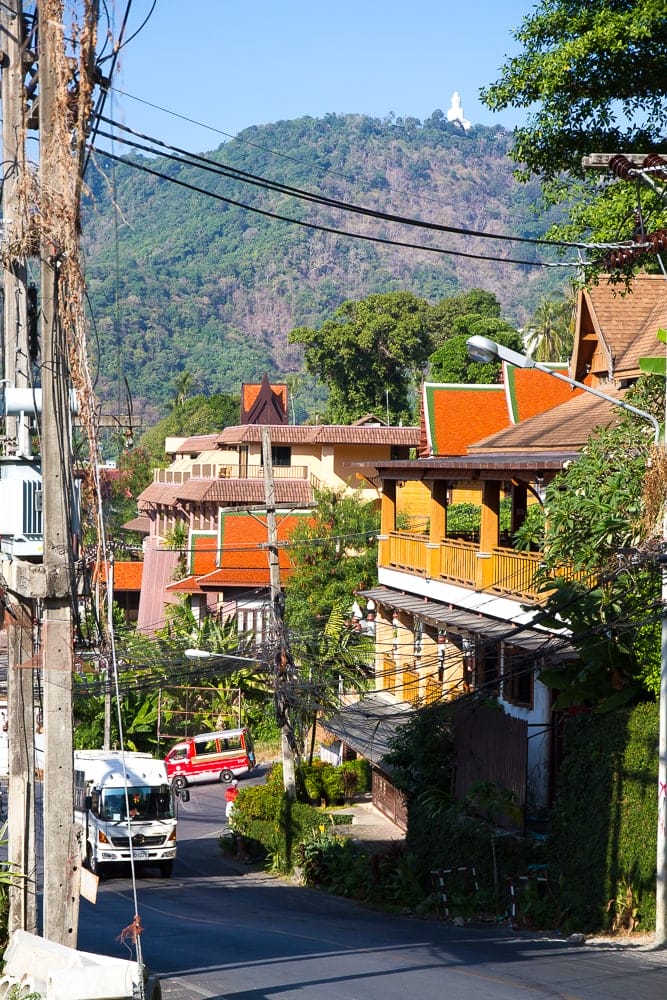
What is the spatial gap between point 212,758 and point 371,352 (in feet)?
181

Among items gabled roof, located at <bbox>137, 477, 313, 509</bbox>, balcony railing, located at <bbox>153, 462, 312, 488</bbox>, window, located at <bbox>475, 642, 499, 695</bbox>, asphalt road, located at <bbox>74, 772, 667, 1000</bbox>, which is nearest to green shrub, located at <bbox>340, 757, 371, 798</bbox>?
window, located at <bbox>475, 642, 499, 695</bbox>

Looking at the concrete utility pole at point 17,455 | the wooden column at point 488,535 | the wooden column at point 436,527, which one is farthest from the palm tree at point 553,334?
the concrete utility pole at point 17,455

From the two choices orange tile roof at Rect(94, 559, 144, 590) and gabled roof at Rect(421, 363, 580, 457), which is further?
orange tile roof at Rect(94, 559, 144, 590)

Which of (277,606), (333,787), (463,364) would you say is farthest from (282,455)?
(277,606)

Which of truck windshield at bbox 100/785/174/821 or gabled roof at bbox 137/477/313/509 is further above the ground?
gabled roof at bbox 137/477/313/509

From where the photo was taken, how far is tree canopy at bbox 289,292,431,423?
92688mm

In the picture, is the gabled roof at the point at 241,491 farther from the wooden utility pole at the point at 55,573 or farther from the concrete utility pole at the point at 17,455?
the wooden utility pole at the point at 55,573

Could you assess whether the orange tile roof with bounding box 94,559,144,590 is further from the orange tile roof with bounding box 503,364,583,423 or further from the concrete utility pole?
the concrete utility pole

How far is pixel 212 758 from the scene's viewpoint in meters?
43.8

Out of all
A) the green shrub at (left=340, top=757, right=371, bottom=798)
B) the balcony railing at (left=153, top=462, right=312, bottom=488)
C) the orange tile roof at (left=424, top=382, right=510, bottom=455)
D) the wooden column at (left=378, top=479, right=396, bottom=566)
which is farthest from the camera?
the balcony railing at (left=153, top=462, right=312, bottom=488)

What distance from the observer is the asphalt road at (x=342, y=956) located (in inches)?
535

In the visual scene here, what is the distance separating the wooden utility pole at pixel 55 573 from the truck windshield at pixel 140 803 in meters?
20.1

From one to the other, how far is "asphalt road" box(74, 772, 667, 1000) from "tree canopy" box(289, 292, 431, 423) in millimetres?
69255

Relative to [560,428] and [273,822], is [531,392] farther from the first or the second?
[273,822]
